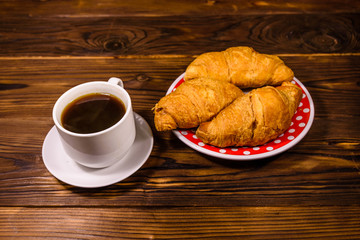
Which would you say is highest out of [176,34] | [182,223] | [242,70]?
[242,70]

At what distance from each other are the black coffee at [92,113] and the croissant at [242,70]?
0.92 feet

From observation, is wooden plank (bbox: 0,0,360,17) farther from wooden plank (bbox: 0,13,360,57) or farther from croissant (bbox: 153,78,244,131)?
croissant (bbox: 153,78,244,131)

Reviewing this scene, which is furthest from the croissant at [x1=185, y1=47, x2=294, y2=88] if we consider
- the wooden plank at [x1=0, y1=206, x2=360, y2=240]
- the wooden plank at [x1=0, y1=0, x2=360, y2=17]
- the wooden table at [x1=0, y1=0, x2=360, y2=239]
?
the wooden plank at [x1=0, y1=0, x2=360, y2=17]

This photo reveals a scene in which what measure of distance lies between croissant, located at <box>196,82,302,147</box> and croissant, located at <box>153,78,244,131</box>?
4cm

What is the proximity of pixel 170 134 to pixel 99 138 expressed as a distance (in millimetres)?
296

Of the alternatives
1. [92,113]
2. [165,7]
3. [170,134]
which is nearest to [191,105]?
[170,134]

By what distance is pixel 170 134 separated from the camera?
39.8 inches

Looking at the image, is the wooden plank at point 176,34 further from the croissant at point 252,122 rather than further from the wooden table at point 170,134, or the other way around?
the croissant at point 252,122

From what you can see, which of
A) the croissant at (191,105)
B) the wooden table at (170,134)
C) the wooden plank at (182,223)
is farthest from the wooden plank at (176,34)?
the wooden plank at (182,223)

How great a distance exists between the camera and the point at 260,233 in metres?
0.80

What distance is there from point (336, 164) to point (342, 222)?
177mm

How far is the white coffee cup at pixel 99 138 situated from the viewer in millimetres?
760

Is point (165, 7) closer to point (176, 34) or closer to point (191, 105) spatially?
point (176, 34)

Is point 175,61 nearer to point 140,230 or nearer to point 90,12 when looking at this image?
point 90,12
